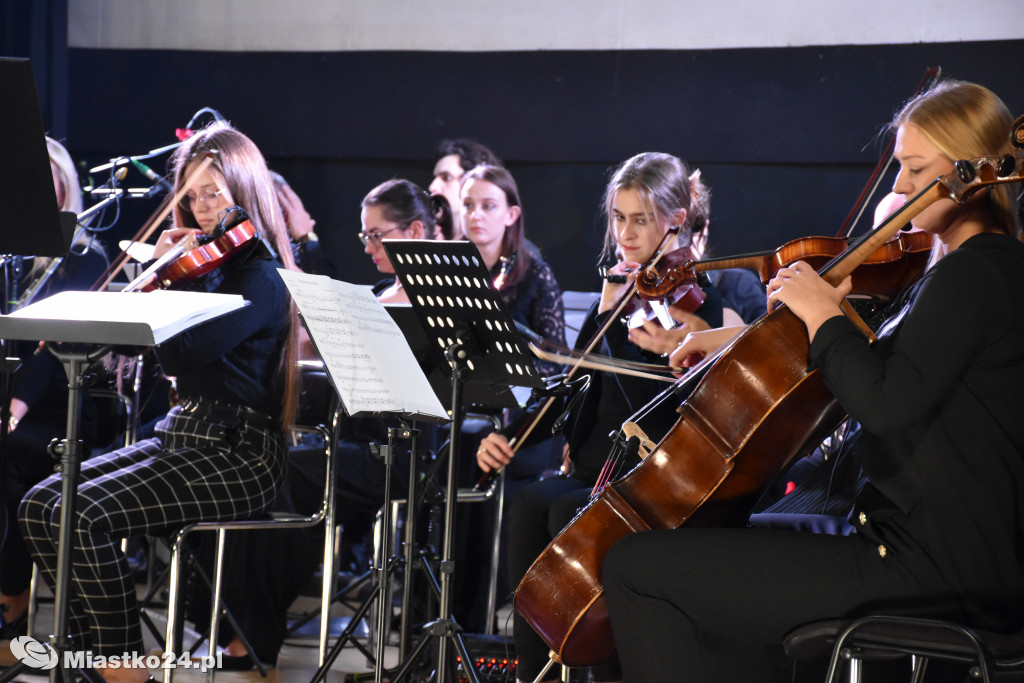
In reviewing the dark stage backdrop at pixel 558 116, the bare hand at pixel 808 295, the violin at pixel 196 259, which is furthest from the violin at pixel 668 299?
the dark stage backdrop at pixel 558 116

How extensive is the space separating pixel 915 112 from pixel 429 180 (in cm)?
324

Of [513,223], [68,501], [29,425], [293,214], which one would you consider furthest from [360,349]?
[293,214]

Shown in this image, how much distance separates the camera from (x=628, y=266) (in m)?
2.46

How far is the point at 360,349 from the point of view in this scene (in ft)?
6.40

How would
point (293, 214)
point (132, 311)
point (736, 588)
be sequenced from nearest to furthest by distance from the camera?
point (736, 588), point (132, 311), point (293, 214)

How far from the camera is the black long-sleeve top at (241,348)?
2439 millimetres

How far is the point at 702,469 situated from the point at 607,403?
0.78 meters

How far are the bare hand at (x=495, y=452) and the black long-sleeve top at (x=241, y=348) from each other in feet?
1.91

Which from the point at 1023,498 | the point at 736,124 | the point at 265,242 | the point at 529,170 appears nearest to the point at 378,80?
the point at 529,170

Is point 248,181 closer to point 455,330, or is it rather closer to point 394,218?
point 394,218

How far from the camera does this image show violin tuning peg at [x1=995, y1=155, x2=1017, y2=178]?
1438 millimetres

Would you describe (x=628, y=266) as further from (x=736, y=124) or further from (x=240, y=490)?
(x=736, y=124)

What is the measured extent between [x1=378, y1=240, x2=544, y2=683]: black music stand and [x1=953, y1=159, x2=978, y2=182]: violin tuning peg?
0.78m

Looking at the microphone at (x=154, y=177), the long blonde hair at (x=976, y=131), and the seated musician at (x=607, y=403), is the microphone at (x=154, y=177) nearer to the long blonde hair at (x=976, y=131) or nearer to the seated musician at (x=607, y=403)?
the seated musician at (x=607, y=403)
